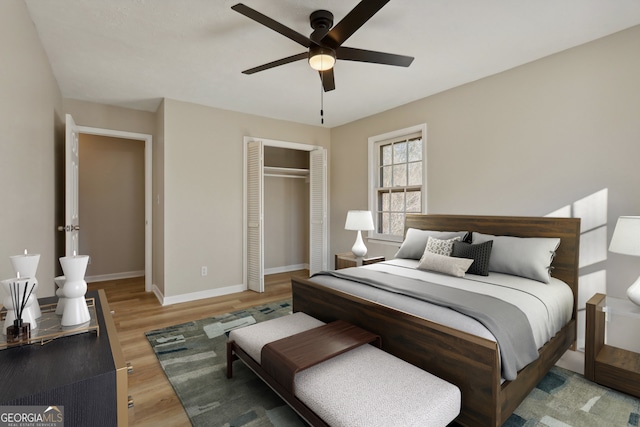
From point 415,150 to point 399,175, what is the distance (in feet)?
1.35

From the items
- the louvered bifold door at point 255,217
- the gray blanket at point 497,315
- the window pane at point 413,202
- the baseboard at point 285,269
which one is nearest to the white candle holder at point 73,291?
the gray blanket at point 497,315

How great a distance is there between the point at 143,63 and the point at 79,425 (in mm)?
3028

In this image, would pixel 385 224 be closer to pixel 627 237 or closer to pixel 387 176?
pixel 387 176

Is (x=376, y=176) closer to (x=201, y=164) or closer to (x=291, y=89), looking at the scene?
(x=291, y=89)

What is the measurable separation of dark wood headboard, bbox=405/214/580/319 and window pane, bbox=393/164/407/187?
3.20 ft

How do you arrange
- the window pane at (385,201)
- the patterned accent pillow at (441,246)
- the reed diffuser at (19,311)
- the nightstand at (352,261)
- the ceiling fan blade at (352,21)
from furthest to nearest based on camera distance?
the window pane at (385,201) → the nightstand at (352,261) → the patterned accent pillow at (441,246) → the ceiling fan blade at (352,21) → the reed diffuser at (19,311)

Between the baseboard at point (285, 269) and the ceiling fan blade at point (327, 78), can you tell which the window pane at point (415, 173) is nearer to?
the ceiling fan blade at point (327, 78)

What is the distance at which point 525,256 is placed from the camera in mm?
2555

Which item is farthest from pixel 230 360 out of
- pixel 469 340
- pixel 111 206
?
pixel 111 206

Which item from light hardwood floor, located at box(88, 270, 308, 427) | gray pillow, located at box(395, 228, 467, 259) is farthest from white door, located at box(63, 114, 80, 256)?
gray pillow, located at box(395, 228, 467, 259)

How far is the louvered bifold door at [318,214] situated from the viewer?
5059 millimetres

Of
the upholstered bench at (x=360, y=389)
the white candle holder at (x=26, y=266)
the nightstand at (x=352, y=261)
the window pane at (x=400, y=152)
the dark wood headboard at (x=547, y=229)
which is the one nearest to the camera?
the white candle holder at (x=26, y=266)

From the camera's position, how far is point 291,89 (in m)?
3.58

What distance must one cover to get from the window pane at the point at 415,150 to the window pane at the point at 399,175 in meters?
0.16
